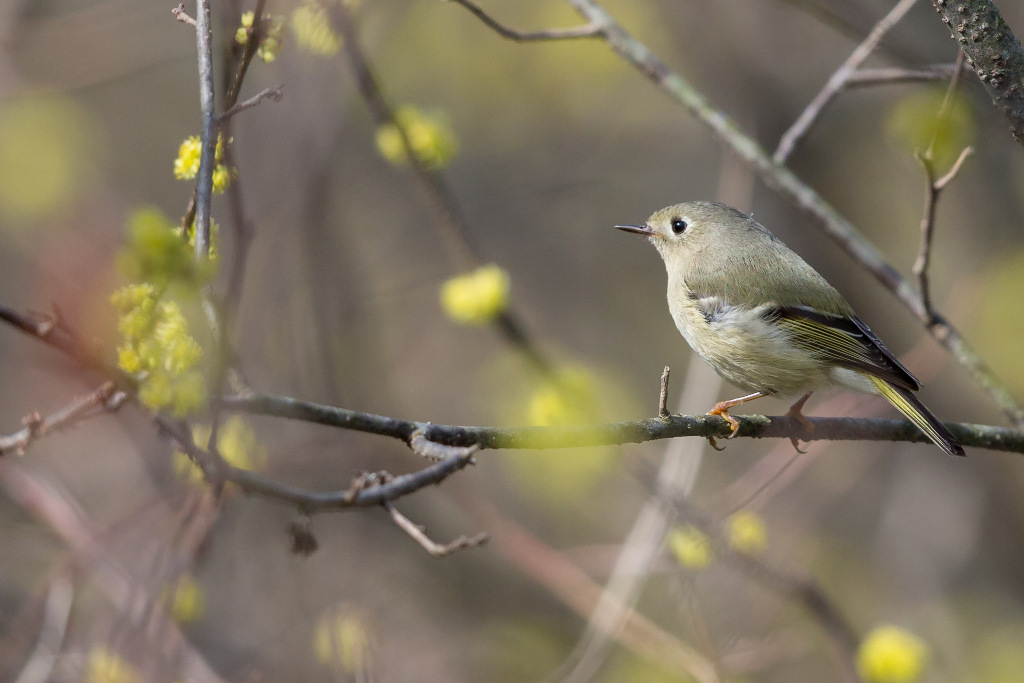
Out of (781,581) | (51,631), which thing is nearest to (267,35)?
(51,631)

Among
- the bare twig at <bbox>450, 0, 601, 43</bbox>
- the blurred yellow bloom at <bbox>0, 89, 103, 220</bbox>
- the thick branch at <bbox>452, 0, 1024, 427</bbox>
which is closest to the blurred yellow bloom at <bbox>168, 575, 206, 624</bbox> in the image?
the bare twig at <bbox>450, 0, 601, 43</bbox>

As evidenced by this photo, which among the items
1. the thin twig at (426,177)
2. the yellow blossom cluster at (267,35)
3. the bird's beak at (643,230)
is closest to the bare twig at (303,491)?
the yellow blossom cluster at (267,35)

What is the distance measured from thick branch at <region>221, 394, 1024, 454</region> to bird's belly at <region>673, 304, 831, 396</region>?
293 millimetres

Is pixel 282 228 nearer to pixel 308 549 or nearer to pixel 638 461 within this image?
pixel 638 461

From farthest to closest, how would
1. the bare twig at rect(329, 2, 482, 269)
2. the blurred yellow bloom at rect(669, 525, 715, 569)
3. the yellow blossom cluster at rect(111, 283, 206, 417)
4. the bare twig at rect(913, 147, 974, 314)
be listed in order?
the blurred yellow bloom at rect(669, 525, 715, 569) → the bare twig at rect(329, 2, 482, 269) → the bare twig at rect(913, 147, 974, 314) → the yellow blossom cluster at rect(111, 283, 206, 417)

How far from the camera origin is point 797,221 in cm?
495

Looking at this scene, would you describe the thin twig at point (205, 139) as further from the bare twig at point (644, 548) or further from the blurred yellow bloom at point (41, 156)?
the blurred yellow bloom at point (41, 156)

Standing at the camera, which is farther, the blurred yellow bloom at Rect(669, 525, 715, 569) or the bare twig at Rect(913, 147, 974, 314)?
the blurred yellow bloom at Rect(669, 525, 715, 569)

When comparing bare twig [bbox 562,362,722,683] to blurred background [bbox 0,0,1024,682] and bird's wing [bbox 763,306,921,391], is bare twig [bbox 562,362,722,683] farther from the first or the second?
bird's wing [bbox 763,306,921,391]

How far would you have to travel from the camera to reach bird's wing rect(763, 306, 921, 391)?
98.0 inches

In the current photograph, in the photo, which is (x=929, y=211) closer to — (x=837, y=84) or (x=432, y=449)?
(x=837, y=84)

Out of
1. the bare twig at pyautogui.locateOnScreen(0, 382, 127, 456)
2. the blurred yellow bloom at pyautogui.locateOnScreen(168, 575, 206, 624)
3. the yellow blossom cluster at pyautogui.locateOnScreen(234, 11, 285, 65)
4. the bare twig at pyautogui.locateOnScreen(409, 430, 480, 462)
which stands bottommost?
the blurred yellow bloom at pyautogui.locateOnScreen(168, 575, 206, 624)

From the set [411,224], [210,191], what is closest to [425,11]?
[411,224]

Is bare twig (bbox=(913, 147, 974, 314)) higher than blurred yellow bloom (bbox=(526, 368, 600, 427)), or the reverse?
bare twig (bbox=(913, 147, 974, 314))
